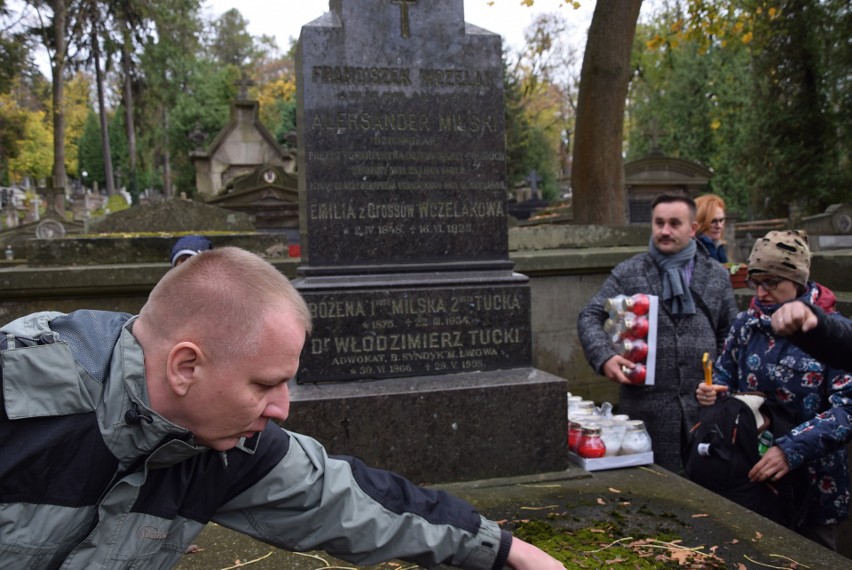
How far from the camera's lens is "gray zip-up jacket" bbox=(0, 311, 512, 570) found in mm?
1507

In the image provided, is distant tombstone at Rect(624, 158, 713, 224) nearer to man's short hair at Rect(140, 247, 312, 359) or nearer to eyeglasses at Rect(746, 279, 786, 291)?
eyeglasses at Rect(746, 279, 786, 291)

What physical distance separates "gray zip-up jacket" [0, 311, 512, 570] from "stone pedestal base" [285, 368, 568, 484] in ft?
5.98

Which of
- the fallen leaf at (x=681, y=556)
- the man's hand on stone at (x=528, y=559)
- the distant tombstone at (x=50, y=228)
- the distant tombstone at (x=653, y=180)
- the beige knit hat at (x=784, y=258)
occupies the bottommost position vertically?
the fallen leaf at (x=681, y=556)

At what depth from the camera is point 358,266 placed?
14.2ft

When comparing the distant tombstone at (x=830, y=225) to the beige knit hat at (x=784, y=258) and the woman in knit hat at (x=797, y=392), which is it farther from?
the beige knit hat at (x=784, y=258)

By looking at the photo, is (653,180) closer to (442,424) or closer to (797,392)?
(797,392)

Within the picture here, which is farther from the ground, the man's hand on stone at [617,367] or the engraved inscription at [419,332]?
the engraved inscription at [419,332]

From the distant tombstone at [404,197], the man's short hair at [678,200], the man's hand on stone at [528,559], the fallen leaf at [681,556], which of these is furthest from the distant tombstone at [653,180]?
the man's hand on stone at [528,559]

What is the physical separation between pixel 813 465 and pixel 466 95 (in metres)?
2.76

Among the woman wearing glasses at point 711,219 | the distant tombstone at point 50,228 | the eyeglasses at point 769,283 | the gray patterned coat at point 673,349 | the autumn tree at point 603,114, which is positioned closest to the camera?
the eyeglasses at point 769,283

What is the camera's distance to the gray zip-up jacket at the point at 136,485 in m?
1.51

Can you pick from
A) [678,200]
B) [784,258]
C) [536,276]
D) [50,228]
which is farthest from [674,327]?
[50,228]

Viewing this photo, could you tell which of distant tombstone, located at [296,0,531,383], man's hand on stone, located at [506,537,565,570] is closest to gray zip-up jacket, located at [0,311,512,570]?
man's hand on stone, located at [506,537,565,570]

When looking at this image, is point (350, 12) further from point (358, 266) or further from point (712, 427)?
point (712, 427)
